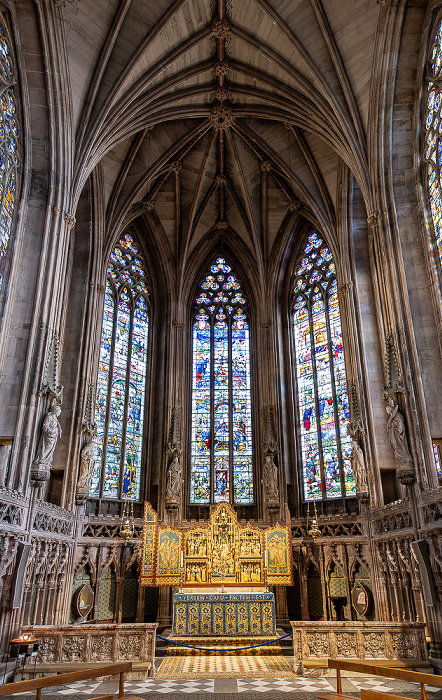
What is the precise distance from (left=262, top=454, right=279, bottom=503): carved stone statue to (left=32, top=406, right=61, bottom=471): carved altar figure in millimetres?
9263

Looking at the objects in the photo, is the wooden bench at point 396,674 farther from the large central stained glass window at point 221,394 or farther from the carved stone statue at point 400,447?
the large central stained glass window at point 221,394

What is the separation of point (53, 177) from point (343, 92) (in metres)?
9.34

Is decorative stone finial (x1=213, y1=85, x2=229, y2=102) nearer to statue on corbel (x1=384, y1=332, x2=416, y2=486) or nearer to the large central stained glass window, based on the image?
the large central stained glass window

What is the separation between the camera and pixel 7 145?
1393 centimetres

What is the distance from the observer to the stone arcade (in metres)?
13.0

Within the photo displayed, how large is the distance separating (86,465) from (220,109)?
14.1 metres

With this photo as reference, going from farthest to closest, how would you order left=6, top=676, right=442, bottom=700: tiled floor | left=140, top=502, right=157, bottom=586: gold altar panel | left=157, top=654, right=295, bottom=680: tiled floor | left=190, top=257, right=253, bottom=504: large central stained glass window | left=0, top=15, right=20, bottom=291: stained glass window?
left=190, top=257, right=253, bottom=504: large central stained glass window, left=140, top=502, right=157, bottom=586: gold altar panel, left=0, top=15, right=20, bottom=291: stained glass window, left=157, top=654, right=295, bottom=680: tiled floor, left=6, top=676, right=442, bottom=700: tiled floor

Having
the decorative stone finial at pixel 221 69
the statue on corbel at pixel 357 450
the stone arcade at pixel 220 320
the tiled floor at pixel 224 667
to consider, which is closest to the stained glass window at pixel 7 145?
the stone arcade at pixel 220 320

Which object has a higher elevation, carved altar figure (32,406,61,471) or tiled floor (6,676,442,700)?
carved altar figure (32,406,61,471)

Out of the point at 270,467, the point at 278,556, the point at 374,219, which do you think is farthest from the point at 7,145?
the point at 270,467

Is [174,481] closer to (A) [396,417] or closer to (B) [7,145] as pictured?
(A) [396,417]

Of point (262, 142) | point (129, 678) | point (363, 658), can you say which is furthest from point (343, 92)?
point (129, 678)

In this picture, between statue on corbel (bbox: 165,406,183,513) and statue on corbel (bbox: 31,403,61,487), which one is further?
statue on corbel (bbox: 165,406,183,513)

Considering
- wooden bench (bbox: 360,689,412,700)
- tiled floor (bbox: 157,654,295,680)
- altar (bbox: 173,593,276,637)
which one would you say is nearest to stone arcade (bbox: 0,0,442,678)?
altar (bbox: 173,593,276,637)
